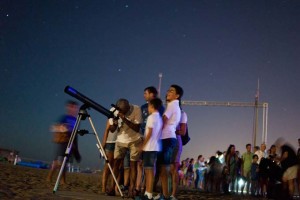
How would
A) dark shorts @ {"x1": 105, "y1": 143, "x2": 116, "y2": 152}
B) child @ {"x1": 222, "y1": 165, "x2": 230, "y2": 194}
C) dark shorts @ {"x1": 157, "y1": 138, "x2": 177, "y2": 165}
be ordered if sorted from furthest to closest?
child @ {"x1": 222, "y1": 165, "x2": 230, "y2": 194} < dark shorts @ {"x1": 105, "y1": 143, "x2": 116, "y2": 152} < dark shorts @ {"x1": 157, "y1": 138, "x2": 177, "y2": 165}

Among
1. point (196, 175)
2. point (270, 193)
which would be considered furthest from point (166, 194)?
point (196, 175)

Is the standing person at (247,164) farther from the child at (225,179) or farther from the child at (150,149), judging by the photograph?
the child at (150,149)

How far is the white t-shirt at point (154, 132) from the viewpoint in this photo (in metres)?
5.70

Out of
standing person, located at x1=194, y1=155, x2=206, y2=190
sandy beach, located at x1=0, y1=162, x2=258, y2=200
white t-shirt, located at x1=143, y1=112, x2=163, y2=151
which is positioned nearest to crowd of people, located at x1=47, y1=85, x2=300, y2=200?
white t-shirt, located at x1=143, y1=112, x2=163, y2=151

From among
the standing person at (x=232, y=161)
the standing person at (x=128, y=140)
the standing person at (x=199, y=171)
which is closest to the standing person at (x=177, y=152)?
the standing person at (x=128, y=140)

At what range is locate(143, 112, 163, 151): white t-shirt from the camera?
224 inches

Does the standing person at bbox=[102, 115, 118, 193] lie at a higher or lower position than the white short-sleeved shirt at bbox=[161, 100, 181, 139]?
lower

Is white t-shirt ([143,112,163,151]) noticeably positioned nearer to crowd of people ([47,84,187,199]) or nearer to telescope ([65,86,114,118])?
crowd of people ([47,84,187,199])

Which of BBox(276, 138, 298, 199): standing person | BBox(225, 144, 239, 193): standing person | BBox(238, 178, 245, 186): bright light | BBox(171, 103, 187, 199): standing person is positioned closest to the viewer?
BBox(171, 103, 187, 199): standing person

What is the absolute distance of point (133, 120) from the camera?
686 cm

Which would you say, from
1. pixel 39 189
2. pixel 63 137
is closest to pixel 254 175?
pixel 63 137

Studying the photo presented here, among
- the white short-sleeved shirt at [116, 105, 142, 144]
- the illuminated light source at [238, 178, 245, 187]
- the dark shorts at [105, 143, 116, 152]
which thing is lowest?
the illuminated light source at [238, 178, 245, 187]

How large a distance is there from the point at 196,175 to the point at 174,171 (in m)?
13.7

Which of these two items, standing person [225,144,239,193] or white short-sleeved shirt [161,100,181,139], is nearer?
white short-sleeved shirt [161,100,181,139]
